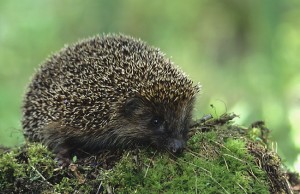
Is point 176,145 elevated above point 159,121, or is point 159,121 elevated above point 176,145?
point 159,121

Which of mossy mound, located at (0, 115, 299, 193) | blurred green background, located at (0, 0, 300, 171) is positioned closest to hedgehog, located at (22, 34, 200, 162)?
mossy mound, located at (0, 115, 299, 193)

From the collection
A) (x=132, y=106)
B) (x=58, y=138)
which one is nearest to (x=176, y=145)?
(x=132, y=106)

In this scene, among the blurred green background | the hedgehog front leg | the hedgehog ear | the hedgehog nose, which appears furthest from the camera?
the blurred green background

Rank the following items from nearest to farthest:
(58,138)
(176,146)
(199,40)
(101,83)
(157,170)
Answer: (157,170)
(176,146)
(101,83)
(58,138)
(199,40)

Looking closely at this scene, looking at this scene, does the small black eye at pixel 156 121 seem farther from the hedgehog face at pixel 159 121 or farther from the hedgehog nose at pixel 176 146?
the hedgehog nose at pixel 176 146

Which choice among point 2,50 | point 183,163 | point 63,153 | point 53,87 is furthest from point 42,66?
point 2,50

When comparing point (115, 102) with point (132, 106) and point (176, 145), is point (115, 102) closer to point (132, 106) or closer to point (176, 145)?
point (132, 106)

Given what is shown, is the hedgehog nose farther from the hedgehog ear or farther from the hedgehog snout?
the hedgehog ear
